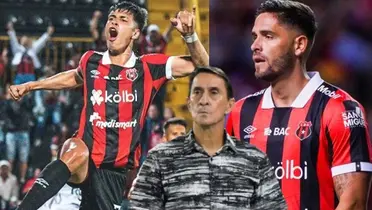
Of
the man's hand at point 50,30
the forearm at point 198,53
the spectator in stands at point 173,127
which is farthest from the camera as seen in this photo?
the man's hand at point 50,30

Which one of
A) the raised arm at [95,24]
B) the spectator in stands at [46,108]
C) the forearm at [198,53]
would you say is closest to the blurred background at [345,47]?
the forearm at [198,53]

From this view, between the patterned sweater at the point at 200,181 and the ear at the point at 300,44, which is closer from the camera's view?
the patterned sweater at the point at 200,181

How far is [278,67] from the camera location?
2.16 meters

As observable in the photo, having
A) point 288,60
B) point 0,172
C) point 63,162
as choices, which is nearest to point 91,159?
point 63,162

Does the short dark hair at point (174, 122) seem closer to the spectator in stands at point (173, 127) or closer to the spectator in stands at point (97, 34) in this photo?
the spectator in stands at point (173, 127)

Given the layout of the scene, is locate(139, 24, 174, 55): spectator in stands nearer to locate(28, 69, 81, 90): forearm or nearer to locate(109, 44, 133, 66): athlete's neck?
locate(109, 44, 133, 66): athlete's neck

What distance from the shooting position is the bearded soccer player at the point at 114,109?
3.93 m

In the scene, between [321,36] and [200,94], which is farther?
[321,36]

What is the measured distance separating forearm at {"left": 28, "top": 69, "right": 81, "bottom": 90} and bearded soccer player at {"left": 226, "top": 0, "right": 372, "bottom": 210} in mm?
1966

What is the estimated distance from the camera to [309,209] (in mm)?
2160

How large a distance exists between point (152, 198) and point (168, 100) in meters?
2.44

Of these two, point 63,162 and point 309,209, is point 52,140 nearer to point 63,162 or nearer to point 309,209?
point 63,162

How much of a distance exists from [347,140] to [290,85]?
22 cm

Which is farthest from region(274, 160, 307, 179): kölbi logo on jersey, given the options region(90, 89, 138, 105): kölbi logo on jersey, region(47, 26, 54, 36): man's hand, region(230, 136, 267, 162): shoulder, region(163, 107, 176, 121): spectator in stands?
region(47, 26, 54, 36): man's hand
